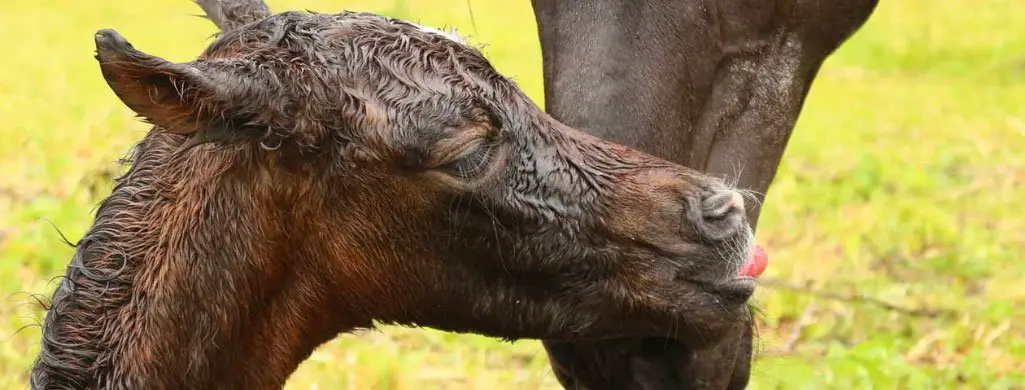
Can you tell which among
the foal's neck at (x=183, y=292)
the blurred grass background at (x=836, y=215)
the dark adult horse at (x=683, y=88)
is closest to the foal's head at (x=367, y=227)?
the foal's neck at (x=183, y=292)

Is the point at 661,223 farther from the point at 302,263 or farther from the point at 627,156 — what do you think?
the point at 302,263

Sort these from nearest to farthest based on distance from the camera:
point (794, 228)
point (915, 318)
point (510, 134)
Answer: point (510, 134), point (915, 318), point (794, 228)

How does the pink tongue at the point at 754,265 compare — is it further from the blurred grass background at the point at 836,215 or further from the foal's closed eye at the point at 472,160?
the blurred grass background at the point at 836,215

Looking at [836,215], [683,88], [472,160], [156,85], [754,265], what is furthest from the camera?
[836,215]

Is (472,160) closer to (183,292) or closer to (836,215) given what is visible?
(183,292)

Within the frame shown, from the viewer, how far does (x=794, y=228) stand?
334 inches

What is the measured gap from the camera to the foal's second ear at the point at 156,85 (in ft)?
9.71

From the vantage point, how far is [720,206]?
3467 mm

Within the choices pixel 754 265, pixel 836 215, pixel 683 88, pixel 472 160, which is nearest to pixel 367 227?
pixel 472 160

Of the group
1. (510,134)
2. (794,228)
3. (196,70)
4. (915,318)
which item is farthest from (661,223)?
(794,228)

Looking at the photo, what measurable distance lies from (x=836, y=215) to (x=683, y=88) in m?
4.99

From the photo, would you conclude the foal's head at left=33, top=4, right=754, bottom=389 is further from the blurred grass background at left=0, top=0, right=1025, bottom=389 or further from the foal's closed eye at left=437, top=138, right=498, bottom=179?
the blurred grass background at left=0, top=0, right=1025, bottom=389

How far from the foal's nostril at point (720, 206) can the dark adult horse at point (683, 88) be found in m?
0.56

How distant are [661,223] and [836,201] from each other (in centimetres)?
603
